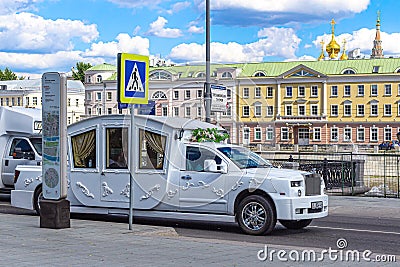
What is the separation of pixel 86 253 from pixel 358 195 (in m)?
15.8

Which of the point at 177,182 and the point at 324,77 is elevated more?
the point at 324,77

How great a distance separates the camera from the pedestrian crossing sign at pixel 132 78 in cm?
1340

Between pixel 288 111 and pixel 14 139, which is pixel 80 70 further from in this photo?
pixel 14 139

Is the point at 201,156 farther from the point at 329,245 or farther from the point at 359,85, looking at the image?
the point at 359,85

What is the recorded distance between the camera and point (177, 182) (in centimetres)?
1491

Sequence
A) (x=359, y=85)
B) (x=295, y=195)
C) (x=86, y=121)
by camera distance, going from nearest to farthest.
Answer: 1. (x=295, y=195)
2. (x=86, y=121)
3. (x=359, y=85)

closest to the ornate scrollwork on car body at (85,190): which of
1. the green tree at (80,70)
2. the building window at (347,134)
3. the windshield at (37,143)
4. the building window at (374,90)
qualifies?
the windshield at (37,143)

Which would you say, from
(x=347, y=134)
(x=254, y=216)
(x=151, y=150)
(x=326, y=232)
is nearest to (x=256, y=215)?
(x=254, y=216)

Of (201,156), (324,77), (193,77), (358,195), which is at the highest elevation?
(324,77)

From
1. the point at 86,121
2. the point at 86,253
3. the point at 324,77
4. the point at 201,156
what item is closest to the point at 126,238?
the point at 86,253

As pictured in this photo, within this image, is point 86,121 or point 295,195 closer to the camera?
point 295,195

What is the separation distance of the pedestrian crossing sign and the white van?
9968 millimetres

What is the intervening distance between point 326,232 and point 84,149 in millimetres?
5618

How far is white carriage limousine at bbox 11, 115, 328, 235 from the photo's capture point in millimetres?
13961
